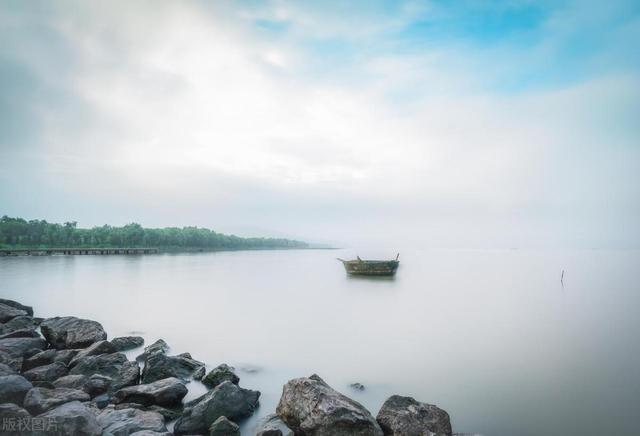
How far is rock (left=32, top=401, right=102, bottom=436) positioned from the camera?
4.36 m

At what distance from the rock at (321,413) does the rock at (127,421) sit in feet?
6.52

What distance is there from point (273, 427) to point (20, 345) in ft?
27.0

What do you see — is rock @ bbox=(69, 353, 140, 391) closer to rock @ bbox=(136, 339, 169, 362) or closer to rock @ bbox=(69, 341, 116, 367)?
rock @ bbox=(69, 341, 116, 367)

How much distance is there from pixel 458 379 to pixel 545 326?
9.71 meters

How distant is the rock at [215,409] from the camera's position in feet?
19.0

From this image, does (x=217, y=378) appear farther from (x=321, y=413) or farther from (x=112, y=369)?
(x=321, y=413)

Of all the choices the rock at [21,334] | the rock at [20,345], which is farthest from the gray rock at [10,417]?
the rock at [21,334]

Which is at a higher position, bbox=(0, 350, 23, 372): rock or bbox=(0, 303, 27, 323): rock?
bbox=(0, 350, 23, 372): rock

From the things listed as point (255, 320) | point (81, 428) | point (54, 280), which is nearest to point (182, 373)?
point (81, 428)

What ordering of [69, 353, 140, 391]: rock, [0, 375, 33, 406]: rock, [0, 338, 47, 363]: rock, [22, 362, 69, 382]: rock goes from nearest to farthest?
[0, 375, 33, 406]: rock < [69, 353, 140, 391]: rock < [22, 362, 69, 382]: rock < [0, 338, 47, 363]: rock

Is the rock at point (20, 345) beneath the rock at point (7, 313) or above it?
above

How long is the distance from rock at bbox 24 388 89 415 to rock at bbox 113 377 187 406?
62 centimetres

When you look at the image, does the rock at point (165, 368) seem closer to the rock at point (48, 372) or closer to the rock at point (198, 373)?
the rock at point (198, 373)

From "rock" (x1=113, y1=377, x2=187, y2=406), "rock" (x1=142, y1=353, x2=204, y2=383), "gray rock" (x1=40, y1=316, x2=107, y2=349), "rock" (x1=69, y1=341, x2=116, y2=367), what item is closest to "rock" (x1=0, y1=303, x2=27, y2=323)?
"gray rock" (x1=40, y1=316, x2=107, y2=349)
